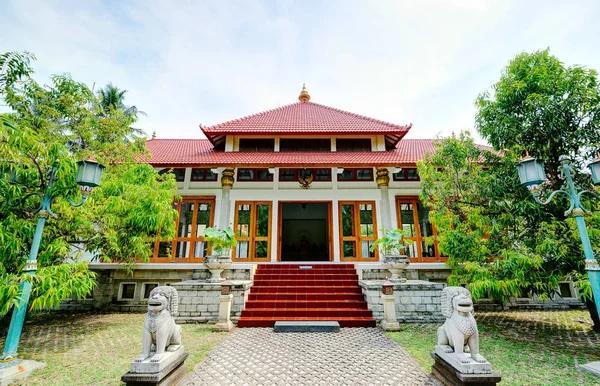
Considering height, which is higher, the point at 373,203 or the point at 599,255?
the point at 373,203

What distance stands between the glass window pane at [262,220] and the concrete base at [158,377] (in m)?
5.81

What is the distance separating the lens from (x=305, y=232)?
14.0 meters

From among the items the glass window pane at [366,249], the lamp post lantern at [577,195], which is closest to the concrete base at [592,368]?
the lamp post lantern at [577,195]

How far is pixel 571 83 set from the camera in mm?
4516

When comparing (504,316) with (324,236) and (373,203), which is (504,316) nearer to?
(373,203)

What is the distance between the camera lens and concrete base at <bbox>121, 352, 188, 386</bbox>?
→ 258 centimetres

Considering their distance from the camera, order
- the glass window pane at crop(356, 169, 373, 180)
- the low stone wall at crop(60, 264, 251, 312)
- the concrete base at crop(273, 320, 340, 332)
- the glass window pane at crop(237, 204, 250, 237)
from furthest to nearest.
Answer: the glass window pane at crop(356, 169, 373, 180)
the glass window pane at crop(237, 204, 250, 237)
the low stone wall at crop(60, 264, 251, 312)
the concrete base at crop(273, 320, 340, 332)

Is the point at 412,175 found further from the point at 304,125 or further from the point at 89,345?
the point at 89,345

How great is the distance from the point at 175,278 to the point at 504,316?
8960 millimetres

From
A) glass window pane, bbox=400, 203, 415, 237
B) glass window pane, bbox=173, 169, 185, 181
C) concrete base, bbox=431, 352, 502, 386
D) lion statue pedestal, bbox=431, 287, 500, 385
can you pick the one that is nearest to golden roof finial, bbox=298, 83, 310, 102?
glass window pane, bbox=173, 169, 185, 181

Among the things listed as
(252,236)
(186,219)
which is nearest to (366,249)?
(252,236)

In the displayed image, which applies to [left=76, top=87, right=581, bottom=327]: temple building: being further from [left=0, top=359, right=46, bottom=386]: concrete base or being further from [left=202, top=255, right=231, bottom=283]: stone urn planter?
[left=0, top=359, right=46, bottom=386]: concrete base

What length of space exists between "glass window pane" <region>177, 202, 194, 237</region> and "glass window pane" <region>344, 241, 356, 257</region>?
5.22 meters

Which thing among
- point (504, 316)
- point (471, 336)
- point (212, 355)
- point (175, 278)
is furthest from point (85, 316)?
point (504, 316)
